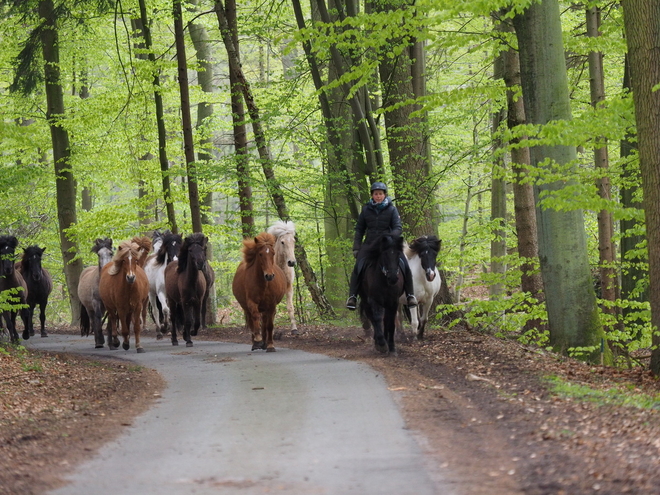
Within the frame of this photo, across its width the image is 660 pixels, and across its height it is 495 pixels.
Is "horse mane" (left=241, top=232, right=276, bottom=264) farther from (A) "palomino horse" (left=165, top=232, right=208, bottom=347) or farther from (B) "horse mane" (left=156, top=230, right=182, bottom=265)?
(B) "horse mane" (left=156, top=230, right=182, bottom=265)

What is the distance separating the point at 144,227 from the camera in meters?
25.7

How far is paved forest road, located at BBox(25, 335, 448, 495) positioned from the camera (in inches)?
227

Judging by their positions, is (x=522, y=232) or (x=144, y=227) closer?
(x=522, y=232)

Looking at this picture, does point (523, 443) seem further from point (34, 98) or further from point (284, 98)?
point (34, 98)

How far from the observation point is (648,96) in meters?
10.9

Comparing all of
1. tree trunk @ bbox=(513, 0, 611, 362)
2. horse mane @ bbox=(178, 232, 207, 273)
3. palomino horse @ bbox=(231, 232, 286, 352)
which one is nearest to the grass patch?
tree trunk @ bbox=(513, 0, 611, 362)

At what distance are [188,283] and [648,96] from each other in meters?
10.5

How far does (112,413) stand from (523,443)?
4.57 meters

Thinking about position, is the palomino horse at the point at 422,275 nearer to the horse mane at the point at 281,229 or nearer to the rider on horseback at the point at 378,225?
the rider on horseback at the point at 378,225

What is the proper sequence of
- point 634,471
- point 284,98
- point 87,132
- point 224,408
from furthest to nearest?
point 87,132, point 284,98, point 224,408, point 634,471

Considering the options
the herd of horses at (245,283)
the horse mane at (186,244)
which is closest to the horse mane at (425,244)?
the herd of horses at (245,283)

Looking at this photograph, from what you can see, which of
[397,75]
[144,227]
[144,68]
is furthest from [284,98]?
[144,227]

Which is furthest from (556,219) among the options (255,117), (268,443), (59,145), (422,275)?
(59,145)

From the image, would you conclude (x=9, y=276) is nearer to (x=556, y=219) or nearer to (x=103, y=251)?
(x=103, y=251)
